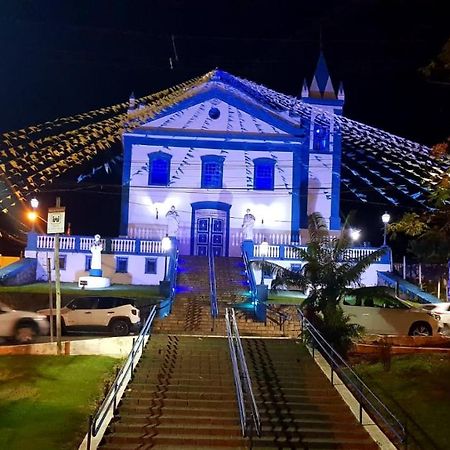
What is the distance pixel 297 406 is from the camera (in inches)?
484

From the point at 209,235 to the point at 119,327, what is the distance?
44.4 feet

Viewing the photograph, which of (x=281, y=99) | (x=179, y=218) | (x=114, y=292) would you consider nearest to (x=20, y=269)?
(x=114, y=292)

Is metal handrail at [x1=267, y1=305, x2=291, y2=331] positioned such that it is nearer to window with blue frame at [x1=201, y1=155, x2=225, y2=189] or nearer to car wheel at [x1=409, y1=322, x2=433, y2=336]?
car wheel at [x1=409, y1=322, x2=433, y2=336]

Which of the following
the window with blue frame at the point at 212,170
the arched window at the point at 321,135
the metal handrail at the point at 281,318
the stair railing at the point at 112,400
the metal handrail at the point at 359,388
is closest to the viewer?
the stair railing at the point at 112,400

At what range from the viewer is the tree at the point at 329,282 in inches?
624

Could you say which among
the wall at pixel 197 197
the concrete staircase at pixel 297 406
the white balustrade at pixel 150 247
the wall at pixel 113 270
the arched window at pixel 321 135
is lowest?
the concrete staircase at pixel 297 406

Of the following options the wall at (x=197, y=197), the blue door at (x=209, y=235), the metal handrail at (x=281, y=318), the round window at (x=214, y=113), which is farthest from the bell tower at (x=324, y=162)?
the metal handrail at (x=281, y=318)

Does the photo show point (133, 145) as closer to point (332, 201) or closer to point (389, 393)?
point (332, 201)

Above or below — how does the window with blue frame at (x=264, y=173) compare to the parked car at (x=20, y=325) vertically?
above

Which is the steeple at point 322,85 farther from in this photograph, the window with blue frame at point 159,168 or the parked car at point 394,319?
the parked car at point 394,319

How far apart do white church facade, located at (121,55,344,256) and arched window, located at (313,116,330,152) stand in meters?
1.44

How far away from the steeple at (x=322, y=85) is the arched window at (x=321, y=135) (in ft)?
9.54

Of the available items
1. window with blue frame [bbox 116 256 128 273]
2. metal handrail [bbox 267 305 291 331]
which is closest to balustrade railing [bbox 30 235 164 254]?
window with blue frame [bbox 116 256 128 273]

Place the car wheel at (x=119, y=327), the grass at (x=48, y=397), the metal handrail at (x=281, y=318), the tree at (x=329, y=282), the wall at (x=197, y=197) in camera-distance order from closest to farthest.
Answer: the grass at (x=48, y=397) → the tree at (x=329, y=282) → the car wheel at (x=119, y=327) → the metal handrail at (x=281, y=318) → the wall at (x=197, y=197)
